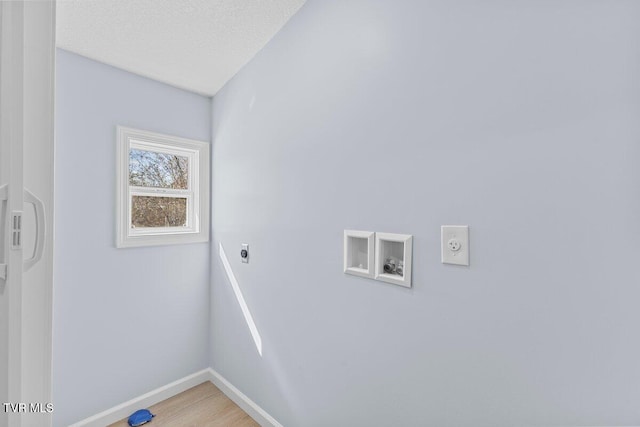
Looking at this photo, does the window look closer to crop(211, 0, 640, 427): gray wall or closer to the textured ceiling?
the textured ceiling

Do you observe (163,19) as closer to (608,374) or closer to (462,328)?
(462,328)

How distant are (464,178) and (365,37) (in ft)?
2.59

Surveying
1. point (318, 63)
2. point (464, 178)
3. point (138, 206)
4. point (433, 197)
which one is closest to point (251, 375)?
point (138, 206)

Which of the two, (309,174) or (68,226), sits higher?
(309,174)

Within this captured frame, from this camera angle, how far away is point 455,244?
102cm

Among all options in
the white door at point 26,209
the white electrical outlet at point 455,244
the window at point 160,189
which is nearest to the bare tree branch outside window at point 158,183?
the window at point 160,189

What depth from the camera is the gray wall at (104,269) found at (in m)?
1.62

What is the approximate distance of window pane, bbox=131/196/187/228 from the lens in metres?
1.99

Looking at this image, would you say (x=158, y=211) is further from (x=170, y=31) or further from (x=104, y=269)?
(x=170, y=31)

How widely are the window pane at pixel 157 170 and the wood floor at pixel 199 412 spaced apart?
1540mm

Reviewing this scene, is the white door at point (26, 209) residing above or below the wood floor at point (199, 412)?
above

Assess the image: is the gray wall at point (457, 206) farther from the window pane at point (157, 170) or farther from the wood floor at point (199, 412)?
the window pane at point (157, 170)

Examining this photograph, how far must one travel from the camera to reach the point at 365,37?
1287mm

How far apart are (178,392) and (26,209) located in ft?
6.31
